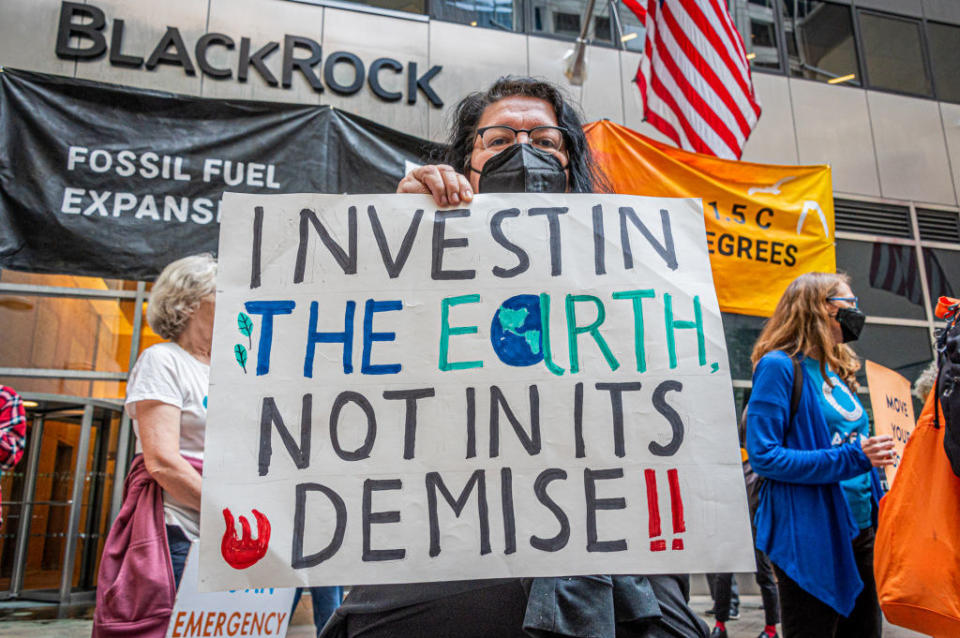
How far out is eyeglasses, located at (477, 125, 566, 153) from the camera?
184 centimetres

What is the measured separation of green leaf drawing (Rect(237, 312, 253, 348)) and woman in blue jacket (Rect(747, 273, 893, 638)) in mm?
1968

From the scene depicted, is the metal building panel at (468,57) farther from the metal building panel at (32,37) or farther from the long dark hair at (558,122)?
the long dark hair at (558,122)

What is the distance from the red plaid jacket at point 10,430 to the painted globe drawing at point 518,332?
332 centimetres

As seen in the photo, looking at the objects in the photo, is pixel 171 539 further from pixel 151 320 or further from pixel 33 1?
pixel 33 1

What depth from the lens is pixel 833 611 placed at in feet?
8.13

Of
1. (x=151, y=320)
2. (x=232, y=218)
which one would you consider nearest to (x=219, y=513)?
(x=232, y=218)

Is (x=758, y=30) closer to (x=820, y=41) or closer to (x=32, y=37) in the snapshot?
(x=820, y=41)

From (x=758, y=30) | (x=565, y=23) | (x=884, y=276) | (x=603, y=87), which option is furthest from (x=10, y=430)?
(x=758, y=30)

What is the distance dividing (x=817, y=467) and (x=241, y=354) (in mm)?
2045

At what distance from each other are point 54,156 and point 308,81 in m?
3.40

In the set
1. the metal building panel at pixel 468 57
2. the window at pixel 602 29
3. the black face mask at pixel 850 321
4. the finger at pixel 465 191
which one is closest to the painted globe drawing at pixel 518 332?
the finger at pixel 465 191

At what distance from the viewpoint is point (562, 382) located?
4.63 feet

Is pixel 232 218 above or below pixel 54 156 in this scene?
below

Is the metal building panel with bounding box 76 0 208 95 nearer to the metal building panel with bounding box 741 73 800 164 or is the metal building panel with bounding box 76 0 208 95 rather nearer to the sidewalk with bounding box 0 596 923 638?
the sidewalk with bounding box 0 596 923 638
